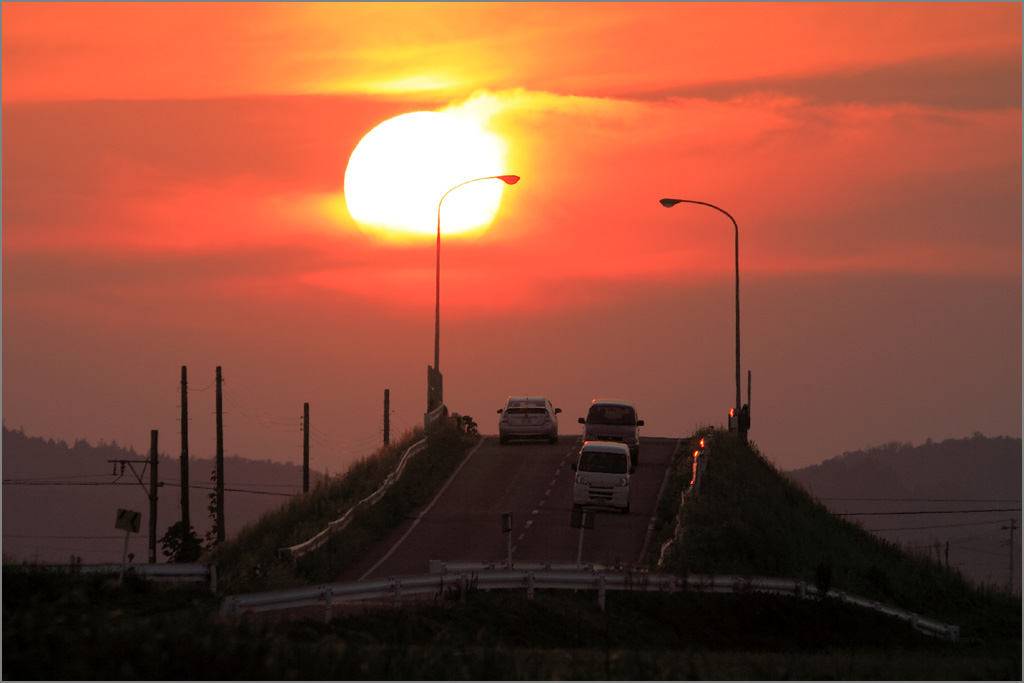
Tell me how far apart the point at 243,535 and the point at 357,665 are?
79.7 feet

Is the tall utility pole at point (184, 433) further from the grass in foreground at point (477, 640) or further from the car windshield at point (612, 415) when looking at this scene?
the grass in foreground at point (477, 640)

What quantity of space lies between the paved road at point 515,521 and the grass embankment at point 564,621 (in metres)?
0.87

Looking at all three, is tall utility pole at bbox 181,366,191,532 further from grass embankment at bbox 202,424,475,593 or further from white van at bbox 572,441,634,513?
white van at bbox 572,441,634,513

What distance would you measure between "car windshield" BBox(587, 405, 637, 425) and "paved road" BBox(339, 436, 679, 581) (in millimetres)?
1860

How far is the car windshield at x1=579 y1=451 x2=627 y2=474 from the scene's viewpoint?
42.0 metres

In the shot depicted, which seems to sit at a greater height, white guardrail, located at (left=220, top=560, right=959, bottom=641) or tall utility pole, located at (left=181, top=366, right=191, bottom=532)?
tall utility pole, located at (left=181, top=366, right=191, bottom=532)

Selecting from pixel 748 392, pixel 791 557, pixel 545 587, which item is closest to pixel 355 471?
pixel 791 557

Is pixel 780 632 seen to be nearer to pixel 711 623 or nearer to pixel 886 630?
pixel 711 623

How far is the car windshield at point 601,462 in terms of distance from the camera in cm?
4197

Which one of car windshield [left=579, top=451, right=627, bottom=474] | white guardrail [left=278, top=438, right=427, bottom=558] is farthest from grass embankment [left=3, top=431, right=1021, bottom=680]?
car windshield [left=579, top=451, right=627, bottom=474]

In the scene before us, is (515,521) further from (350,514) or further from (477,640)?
(477,640)

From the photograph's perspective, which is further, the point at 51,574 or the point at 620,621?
the point at 620,621

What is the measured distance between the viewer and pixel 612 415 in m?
49.9

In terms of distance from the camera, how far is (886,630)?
109 ft
